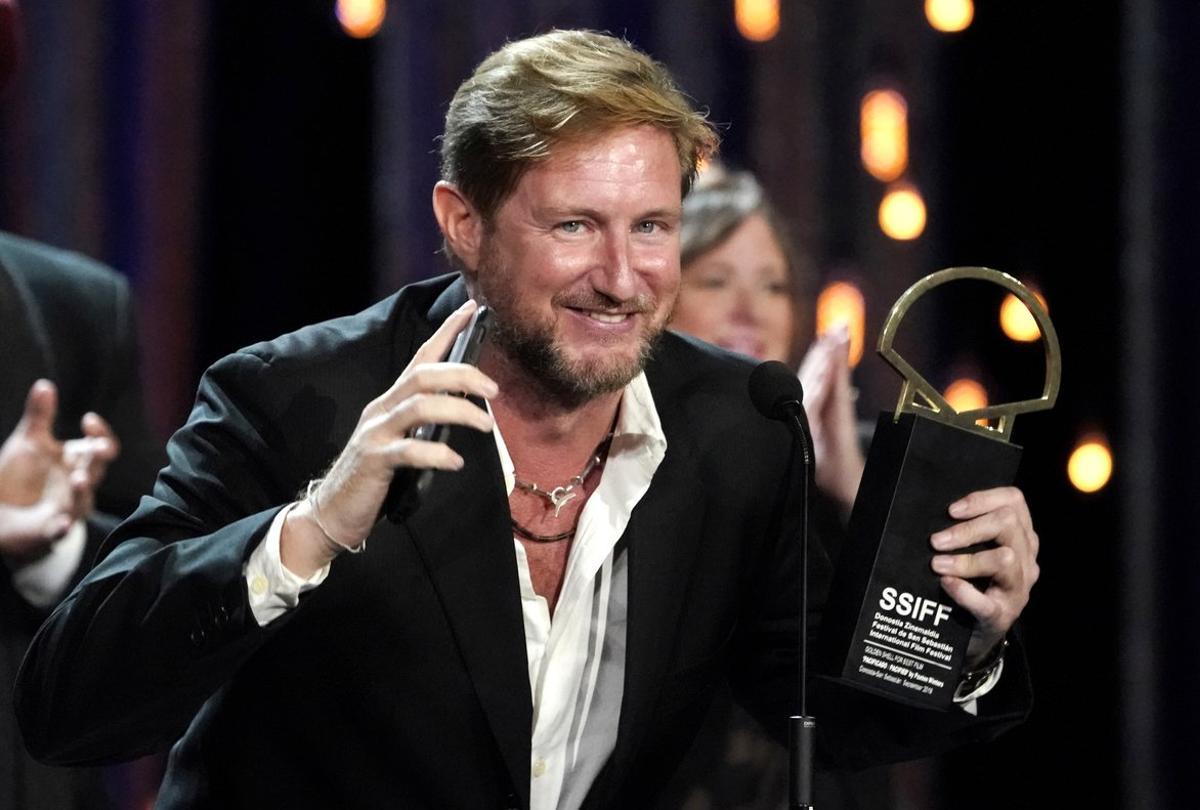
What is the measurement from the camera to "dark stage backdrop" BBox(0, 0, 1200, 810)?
3.55 meters

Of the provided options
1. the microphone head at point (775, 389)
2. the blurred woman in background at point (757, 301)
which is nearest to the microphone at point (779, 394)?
the microphone head at point (775, 389)

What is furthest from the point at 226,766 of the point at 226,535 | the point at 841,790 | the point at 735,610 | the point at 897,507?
the point at 841,790

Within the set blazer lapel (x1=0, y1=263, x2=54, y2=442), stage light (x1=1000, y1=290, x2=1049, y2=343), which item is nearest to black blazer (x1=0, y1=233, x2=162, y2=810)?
blazer lapel (x1=0, y1=263, x2=54, y2=442)

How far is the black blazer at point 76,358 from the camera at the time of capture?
3.01 metres

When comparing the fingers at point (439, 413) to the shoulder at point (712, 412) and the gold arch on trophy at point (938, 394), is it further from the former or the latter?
the shoulder at point (712, 412)

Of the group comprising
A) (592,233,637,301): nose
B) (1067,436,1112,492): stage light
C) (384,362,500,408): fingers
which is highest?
(592,233,637,301): nose

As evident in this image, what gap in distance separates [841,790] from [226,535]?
144 cm

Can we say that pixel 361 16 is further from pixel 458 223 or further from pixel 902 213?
pixel 458 223

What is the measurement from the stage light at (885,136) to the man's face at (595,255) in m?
1.67

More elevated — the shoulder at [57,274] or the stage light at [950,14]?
the stage light at [950,14]

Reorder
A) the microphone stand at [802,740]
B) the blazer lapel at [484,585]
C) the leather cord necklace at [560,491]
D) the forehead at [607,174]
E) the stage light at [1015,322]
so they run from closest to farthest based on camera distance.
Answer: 1. the microphone stand at [802,740]
2. the blazer lapel at [484,585]
3. the forehead at [607,174]
4. the leather cord necklace at [560,491]
5. the stage light at [1015,322]

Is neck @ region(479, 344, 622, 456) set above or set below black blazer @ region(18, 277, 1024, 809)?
above

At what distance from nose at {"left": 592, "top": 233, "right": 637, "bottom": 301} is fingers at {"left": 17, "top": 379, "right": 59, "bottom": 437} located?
112 cm

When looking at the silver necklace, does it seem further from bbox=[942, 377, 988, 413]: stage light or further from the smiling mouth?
bbox=[942, 377, 988, 413]: stage light
